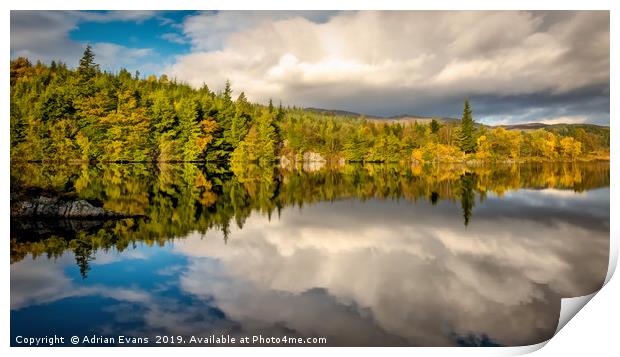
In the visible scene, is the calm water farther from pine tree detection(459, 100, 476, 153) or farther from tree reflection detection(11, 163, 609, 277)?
pine tree detection(459, 100, 476, 153)

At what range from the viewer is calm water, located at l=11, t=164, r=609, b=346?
4262 mm

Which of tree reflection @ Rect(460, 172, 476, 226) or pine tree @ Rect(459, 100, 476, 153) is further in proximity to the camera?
pine tree @ Rect(459, 100, 476, 153)

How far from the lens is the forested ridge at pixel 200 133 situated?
38.5 feet

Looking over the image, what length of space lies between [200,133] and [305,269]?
22.3 m

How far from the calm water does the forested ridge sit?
207 centimetres

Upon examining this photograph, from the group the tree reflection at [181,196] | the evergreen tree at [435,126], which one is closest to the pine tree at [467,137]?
the evergreen tree at [435,126]

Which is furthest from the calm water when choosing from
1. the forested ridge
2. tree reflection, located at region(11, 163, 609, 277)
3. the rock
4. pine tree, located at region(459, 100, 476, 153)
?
pine tree, located at region(459, 100, 476, 153)

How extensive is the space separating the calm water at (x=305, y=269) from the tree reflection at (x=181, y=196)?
0.05 metres

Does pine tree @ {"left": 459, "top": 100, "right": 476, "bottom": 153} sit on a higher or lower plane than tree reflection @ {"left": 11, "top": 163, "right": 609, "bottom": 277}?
higher

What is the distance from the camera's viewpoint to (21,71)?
29.7 ft

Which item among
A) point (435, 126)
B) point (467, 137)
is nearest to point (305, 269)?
point (467, 137)
